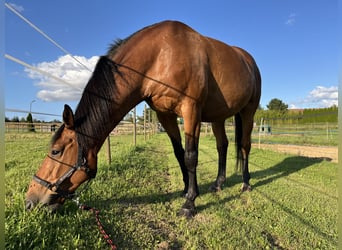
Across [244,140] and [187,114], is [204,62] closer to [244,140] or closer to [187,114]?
[187,114]

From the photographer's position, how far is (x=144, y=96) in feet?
9.72

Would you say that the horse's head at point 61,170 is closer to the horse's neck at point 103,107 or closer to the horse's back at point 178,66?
the horse's neck at point 103,107

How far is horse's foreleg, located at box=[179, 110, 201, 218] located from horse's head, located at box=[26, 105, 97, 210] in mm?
1147

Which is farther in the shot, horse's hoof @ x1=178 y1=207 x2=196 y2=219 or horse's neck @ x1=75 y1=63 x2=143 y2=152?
horse's hoof @ x1=178 y1=207 x2=196 y2=219

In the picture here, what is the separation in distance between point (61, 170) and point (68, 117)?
1.73ft

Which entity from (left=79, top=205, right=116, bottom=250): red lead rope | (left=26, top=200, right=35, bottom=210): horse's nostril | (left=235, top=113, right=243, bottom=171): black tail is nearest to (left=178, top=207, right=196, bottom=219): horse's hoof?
(left=79, top=205, right=116, bottom=250): red lead rope

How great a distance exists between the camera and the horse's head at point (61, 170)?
2.34 meters

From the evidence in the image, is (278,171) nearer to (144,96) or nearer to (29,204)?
(144,96)

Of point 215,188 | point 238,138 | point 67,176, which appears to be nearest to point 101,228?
point 67,176

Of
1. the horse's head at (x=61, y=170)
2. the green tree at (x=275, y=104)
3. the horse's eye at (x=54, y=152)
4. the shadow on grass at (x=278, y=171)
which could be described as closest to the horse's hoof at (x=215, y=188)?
the shadow on grass at (x=278, y=171)

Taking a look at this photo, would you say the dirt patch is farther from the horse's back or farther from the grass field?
the horse's back

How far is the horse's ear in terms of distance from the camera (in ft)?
7.83

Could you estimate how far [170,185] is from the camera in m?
4.18

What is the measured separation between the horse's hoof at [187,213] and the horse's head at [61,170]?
3.68ft
